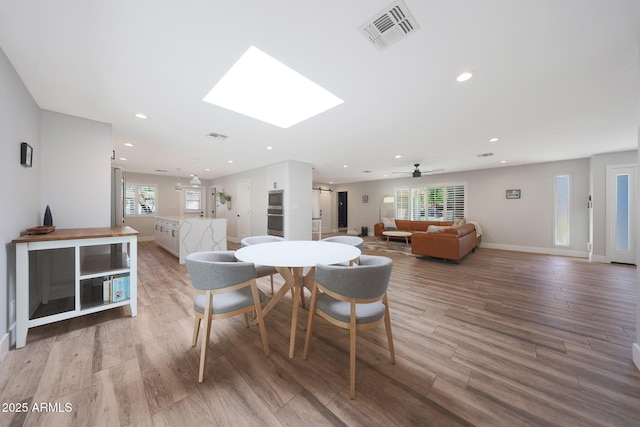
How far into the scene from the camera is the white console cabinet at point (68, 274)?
5.96 ft

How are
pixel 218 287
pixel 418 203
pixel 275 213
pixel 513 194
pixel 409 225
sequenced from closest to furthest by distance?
1. pixel 218 287
2. pixel 275 213
3. pixel 513 194
4. pixel 409 225
5. pixel 418 203

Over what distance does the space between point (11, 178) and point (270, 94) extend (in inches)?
100

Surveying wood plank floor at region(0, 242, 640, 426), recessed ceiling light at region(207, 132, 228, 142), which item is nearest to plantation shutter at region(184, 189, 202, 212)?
recessed ceiling light at region(207, 132, 228, 142)

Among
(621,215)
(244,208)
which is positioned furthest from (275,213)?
(621,215)

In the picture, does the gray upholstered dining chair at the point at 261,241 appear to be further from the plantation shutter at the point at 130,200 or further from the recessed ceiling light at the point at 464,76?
the plantation shutter at the point at 130,200

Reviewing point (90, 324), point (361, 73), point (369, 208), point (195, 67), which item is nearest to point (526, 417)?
point (361, 73)

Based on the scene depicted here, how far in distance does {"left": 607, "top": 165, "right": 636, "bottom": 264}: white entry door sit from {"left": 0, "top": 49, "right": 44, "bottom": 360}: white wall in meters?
9.35

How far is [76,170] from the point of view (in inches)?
111

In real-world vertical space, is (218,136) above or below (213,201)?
above

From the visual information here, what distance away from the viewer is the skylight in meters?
2.31

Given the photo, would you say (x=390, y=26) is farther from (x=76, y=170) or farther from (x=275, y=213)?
(x=275, y=213)

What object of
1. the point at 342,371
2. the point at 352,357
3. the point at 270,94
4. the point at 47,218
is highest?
the point at 270,94

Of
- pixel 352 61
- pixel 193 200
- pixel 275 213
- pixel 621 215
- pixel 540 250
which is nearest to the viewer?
pixel 352 61

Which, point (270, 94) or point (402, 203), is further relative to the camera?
point (402, 203)
